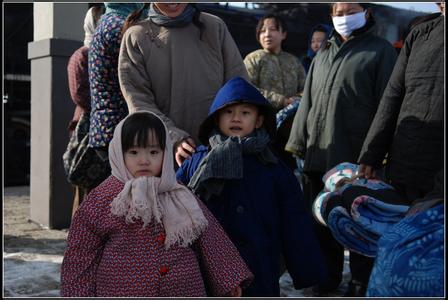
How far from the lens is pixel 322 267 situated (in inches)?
96.2

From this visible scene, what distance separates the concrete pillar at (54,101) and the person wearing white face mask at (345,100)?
235cm

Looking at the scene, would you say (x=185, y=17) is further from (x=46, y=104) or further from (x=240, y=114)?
(x=46, y=104)

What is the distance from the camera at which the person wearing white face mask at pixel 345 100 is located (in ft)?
11.2

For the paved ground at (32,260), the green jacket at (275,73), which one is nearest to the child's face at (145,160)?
the paved ground at (32,260)

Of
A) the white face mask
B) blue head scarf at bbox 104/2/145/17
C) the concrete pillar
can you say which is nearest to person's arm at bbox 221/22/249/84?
blue head scarf at bbox 104/2/145/17

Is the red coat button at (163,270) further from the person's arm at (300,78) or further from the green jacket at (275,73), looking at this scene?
the person's arm at (300,78)

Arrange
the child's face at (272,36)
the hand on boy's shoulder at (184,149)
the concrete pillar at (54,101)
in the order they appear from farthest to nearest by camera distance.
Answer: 1. the concrete pillar at (54,101)
2. the child's face at (272,36)
3. the hand on boy's shoulder at (184,149)

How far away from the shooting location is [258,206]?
2422mm

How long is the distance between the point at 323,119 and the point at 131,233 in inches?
69.2

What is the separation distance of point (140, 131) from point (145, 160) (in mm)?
103

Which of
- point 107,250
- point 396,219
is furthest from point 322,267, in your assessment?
point 107,250

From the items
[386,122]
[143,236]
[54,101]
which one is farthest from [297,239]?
[54,101]

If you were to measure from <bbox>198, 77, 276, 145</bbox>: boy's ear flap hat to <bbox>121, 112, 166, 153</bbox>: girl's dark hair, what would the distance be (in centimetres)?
41

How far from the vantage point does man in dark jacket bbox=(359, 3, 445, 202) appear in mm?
2537
